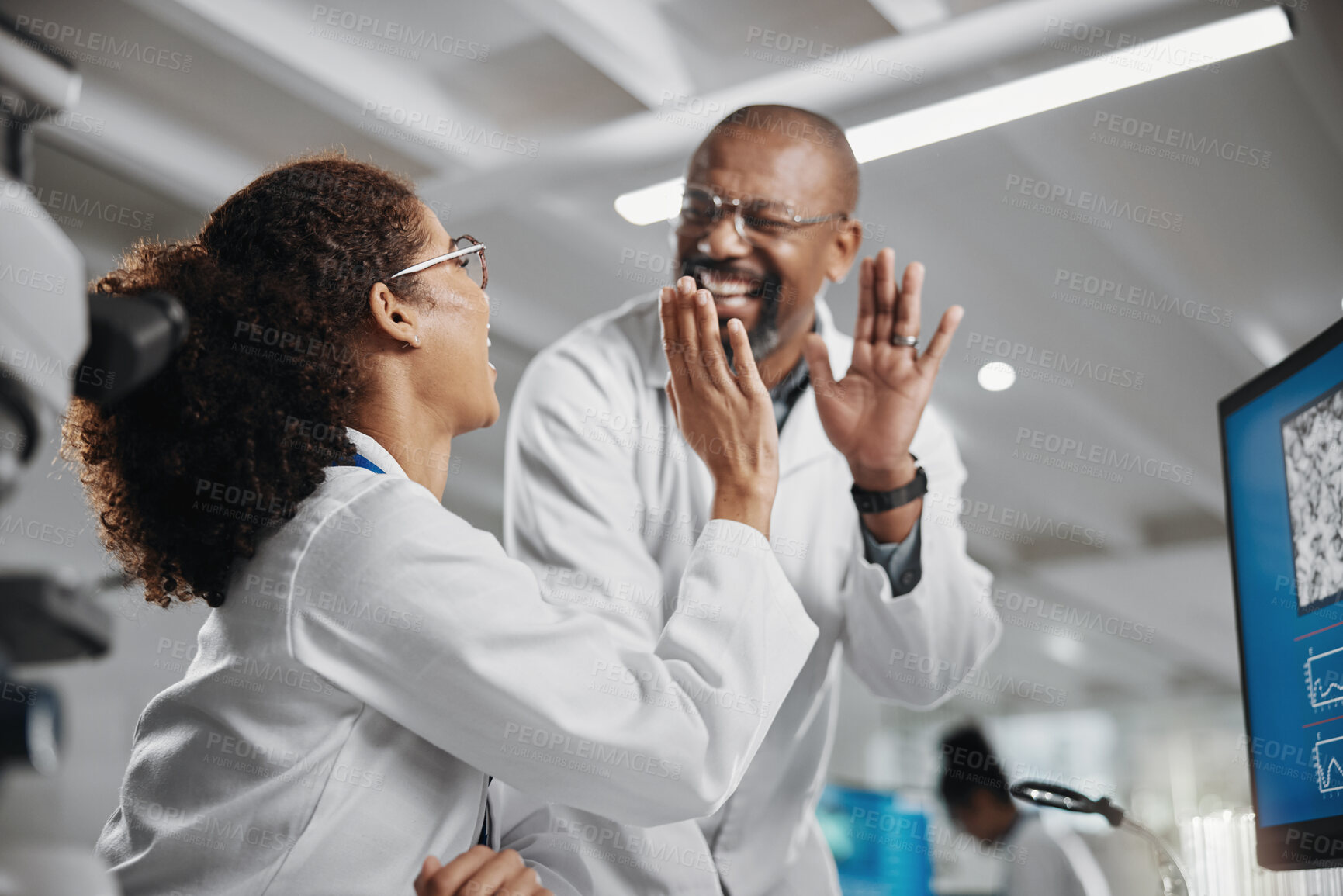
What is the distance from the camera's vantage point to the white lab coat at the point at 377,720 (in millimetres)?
989

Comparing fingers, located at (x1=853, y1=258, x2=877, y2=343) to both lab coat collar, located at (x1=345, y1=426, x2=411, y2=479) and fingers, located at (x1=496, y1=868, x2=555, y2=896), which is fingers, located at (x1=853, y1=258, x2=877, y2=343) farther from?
fingers, located at (x1=496, y1=868, x2=555, y2=896)

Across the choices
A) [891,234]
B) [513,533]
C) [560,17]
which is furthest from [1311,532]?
[891,234]

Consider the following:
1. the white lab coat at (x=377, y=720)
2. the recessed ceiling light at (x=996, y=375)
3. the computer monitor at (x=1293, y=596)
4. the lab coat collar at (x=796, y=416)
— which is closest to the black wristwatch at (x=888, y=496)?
the lab coat collar at (x=796, y=416)

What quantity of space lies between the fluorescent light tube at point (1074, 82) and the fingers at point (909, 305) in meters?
1.17

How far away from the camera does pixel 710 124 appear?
10.1ft

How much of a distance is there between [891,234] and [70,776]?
152 inches

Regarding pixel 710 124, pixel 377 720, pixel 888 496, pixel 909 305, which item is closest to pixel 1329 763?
pixel 888 496

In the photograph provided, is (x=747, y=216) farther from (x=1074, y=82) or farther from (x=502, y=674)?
(x=502, y=674)

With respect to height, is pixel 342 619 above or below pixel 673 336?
below

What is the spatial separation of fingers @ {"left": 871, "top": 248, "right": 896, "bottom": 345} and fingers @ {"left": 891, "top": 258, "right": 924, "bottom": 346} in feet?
0.04

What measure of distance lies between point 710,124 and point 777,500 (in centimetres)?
162

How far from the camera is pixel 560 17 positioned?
2785 millimetres

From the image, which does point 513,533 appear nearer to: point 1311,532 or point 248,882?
point 248,882

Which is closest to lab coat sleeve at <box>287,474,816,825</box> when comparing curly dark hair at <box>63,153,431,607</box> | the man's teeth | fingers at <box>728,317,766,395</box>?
curly dark hair at <box>63,153,431,607</box>
